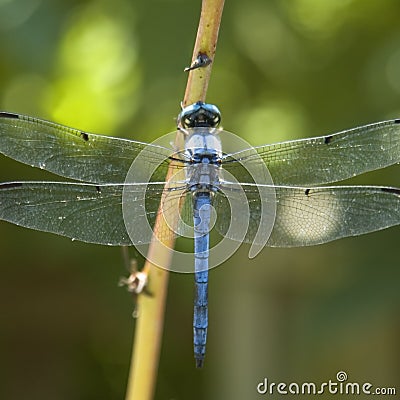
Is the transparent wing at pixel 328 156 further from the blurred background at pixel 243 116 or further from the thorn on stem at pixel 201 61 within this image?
the blurred background at pixel 243 116

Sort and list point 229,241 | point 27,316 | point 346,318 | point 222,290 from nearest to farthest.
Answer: point 229,241
point 346,318
point 222,290
point 27,316

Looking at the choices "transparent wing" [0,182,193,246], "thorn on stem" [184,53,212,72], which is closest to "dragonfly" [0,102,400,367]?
"transparent wing" [0,182,193,246]

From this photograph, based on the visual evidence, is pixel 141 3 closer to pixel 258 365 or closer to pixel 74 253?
pixel 74 253

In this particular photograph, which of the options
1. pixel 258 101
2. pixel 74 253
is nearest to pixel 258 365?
pixel 74 253

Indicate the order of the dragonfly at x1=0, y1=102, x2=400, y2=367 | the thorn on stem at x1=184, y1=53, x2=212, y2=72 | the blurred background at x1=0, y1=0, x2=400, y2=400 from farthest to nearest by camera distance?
the blurred background at x1=0, y1=0, x2=400, y2=400
the dragonfly at x1=0, y1=102, x2=400, y2=367
the thorn on stem at x1=184, y1=53, x2=212, y2=72

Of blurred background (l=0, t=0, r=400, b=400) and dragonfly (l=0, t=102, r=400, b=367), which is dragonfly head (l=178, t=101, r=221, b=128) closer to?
dragonfly (l=0, t=102, r=400, b=367)

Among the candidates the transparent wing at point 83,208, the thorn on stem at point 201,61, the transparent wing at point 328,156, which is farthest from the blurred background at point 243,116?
the thorn on stem at point 201,61

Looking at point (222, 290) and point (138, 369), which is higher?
point (222, 290)
